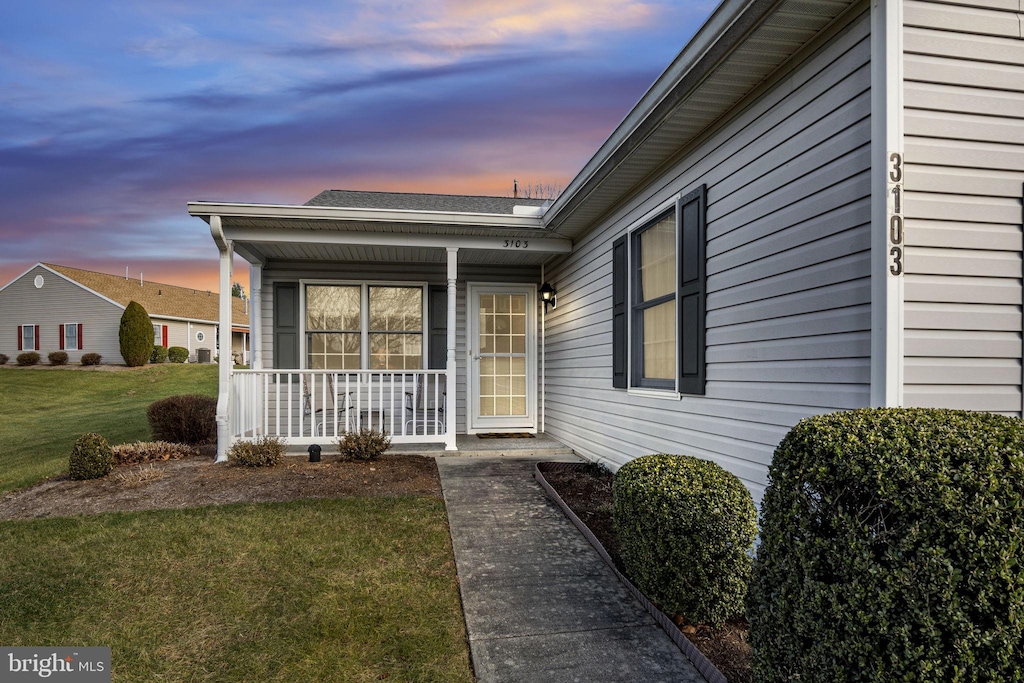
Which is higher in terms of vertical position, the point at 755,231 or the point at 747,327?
the point at 755,231

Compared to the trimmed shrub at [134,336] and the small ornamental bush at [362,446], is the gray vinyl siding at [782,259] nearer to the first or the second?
the small ornamental bush at [362,446]

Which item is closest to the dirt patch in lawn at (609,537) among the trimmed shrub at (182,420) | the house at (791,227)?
the house at (791,227)

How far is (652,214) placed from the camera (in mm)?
4625

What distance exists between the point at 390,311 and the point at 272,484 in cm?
360

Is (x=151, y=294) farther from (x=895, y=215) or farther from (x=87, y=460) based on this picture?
(x=895, y=215)

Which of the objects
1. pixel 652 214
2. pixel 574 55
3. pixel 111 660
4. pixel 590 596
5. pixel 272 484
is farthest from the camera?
pixel 574 55

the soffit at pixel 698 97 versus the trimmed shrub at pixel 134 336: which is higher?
the soffit at pixel 698 97

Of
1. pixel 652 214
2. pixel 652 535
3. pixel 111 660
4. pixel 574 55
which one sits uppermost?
pixel 574 55

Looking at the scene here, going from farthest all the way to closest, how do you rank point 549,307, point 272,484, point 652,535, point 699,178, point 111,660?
point 549,307, point 272,484, point 699,178, point 652,535, point 111,660

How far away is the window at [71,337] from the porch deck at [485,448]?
817 inches

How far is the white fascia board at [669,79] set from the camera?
2701 millimetres

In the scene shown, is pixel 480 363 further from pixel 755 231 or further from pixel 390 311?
pixel 755 231

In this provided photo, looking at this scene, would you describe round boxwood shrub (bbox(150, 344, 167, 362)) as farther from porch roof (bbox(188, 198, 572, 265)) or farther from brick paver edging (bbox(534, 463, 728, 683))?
brick paver edging (bbox(534, 463, 728, 683))

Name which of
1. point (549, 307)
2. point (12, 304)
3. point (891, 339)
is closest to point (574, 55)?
point (549, 307)
